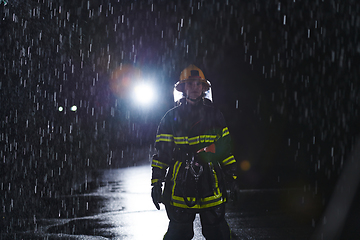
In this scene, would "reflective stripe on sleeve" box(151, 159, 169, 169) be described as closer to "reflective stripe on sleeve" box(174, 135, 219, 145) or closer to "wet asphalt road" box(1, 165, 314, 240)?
"reflective stripe on sleeve" box(174, 135, 219, 145)

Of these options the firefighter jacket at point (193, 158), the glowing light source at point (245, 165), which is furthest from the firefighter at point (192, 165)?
the glowing light source at point (245, 165)

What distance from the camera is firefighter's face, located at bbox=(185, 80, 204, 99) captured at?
3344mm

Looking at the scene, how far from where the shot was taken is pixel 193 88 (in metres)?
3.35

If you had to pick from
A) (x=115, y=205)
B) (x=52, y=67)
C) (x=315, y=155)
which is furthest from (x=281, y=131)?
(x=52, y=67)

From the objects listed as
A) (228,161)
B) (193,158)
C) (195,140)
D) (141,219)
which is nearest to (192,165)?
(193,158)

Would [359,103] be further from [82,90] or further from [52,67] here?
[82,90]

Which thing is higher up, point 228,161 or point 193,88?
point 193,88

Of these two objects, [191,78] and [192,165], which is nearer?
[192,165]

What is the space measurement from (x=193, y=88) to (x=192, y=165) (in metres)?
0.88

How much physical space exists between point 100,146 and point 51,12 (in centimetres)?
2406

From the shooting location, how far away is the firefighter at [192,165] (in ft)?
9.82

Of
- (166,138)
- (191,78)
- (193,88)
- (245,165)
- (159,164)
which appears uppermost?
(191,78)

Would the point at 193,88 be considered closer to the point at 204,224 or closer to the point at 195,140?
the point at 195,140

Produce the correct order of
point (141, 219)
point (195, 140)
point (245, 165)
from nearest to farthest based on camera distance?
point (195, 140)
point (141, 219)
point (245, 165)
